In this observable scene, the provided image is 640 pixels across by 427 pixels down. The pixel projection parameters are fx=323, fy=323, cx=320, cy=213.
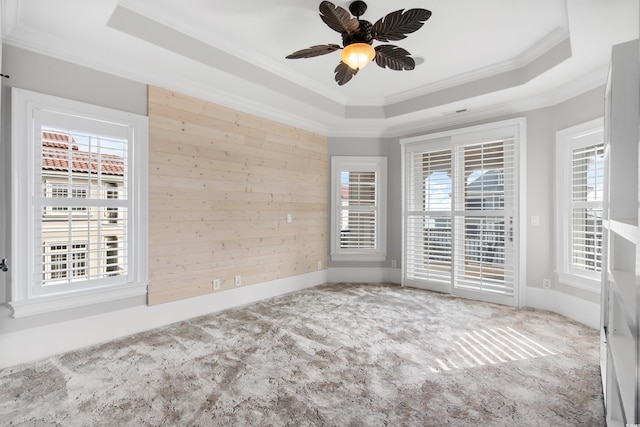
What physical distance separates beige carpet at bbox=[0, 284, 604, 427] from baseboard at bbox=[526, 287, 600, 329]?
0.16m

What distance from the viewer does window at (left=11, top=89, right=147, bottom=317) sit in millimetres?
2654

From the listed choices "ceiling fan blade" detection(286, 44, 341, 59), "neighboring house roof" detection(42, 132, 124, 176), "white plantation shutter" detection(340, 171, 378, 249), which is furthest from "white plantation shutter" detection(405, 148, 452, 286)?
"neighboring house roof" detection(42, 132, 124, 176)

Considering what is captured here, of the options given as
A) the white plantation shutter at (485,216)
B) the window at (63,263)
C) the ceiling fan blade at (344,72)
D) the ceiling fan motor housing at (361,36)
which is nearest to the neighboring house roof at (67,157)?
the window at (63,263)

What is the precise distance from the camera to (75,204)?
2.89 metres

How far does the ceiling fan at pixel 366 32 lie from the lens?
7.54ft

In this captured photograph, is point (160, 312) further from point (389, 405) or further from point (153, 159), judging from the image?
point (389, 405)

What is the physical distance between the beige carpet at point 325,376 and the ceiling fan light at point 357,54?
96.5 inches

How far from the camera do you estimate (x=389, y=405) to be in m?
2.06

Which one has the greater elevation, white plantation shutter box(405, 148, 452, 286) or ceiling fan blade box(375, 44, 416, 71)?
ceiling fan blade box(375, 44, 416, 71)

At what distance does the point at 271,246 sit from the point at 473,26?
3.50 metres

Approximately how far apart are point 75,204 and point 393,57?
311cm

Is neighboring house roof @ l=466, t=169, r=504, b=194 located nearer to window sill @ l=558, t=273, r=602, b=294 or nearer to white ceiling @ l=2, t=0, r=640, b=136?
white ceiling @ l=2, t=0, r=640, b=136

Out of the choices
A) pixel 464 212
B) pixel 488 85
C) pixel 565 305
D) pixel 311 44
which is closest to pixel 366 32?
pixel 311 44

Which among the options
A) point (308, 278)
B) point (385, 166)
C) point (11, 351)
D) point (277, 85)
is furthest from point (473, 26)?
point (11, 351)
